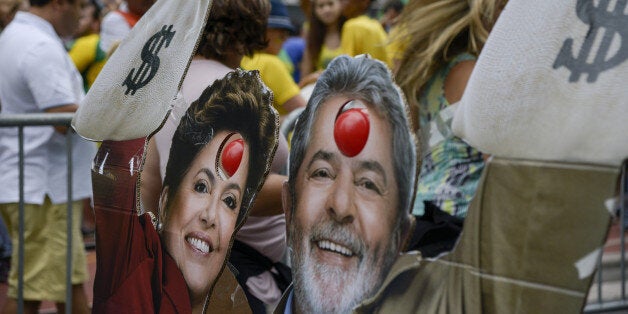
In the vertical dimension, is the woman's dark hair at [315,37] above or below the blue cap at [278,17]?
below

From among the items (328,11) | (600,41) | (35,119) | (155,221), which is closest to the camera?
(600,41)

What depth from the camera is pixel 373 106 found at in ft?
6.90

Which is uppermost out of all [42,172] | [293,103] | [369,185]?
[369,185]

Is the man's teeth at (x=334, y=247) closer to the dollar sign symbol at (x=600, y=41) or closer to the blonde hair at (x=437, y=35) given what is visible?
the blonde hair at (x=437, y=35)

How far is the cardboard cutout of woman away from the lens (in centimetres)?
240

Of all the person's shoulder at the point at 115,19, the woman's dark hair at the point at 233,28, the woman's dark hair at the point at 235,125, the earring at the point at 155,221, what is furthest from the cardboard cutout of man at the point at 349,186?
the person's shoulder at the point at 115,19

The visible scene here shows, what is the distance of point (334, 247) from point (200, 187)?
1.46ft

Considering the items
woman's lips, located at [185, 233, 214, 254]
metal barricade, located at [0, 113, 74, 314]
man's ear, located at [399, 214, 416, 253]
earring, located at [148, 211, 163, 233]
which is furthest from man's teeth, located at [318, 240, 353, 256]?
metal barricade, located at [0, 113, 74, 314]

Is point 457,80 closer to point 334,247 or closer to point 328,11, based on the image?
point 334,247

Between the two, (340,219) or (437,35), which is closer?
(340,219)

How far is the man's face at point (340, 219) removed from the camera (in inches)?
81.4

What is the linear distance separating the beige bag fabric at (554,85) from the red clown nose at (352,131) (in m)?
0.28

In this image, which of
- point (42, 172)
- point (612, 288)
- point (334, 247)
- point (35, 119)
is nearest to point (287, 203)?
point (334, 247)

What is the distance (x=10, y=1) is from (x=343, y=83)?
5044mm
